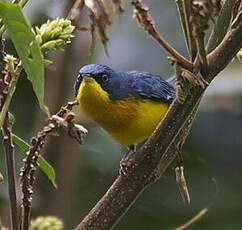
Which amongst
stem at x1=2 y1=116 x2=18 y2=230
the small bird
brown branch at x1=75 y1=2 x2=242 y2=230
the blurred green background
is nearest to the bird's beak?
the small bird

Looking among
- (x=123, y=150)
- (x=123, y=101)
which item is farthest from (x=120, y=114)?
(x=123, y=150)

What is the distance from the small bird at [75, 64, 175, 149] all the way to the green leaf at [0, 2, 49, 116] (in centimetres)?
86

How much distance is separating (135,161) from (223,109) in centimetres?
152

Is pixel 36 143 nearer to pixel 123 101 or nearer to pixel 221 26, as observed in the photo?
pixel 221 26

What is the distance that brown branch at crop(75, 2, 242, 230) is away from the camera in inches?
29.9

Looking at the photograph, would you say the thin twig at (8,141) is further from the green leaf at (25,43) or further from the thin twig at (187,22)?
the thin twig at (187,22)

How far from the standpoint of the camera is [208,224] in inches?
84.8

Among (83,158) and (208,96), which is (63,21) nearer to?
(208,96)

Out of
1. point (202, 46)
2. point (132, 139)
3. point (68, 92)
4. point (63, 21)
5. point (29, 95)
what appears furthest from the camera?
point (29, 95)

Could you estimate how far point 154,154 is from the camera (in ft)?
2.78

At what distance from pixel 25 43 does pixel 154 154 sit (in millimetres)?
191

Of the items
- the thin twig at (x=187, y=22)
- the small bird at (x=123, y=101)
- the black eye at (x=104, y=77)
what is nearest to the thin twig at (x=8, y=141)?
the thin twig at (x=187, y=22)

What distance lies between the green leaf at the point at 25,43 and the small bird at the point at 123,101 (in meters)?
0.86

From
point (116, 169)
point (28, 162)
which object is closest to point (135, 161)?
point (28, 162)
